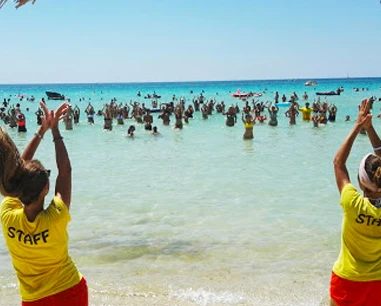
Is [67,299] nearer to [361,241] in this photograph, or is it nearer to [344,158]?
[361,241]

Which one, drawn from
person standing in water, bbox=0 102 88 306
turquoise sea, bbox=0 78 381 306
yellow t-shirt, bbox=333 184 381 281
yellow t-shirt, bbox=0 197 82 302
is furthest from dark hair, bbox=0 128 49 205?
turquoise sea, bbox=0 78 381 306

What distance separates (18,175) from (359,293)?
178 centimetres

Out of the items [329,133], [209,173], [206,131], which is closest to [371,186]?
[209,173]

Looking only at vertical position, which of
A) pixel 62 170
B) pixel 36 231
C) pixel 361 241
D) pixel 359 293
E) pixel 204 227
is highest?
pixel 62 170

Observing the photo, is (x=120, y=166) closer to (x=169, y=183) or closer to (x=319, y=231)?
(x=169, y=183)

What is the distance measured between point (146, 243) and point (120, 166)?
7444mm

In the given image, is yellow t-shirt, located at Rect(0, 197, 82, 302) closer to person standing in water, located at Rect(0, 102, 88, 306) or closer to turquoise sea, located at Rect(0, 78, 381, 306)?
person standing in water, located at Rect(0, 102, 88, 306)

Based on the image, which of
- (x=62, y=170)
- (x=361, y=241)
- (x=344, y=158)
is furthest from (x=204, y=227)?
(x=62, y=170)

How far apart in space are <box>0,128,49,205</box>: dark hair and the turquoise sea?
9.83 ft

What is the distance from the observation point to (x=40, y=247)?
2385 mm

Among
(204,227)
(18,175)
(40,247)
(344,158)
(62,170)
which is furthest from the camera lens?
(204,227)

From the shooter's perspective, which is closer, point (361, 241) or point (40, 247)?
point (40, 247)

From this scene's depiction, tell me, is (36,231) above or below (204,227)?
above

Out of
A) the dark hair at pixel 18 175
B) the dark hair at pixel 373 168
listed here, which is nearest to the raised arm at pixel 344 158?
the dark hair at pixel 373 168
